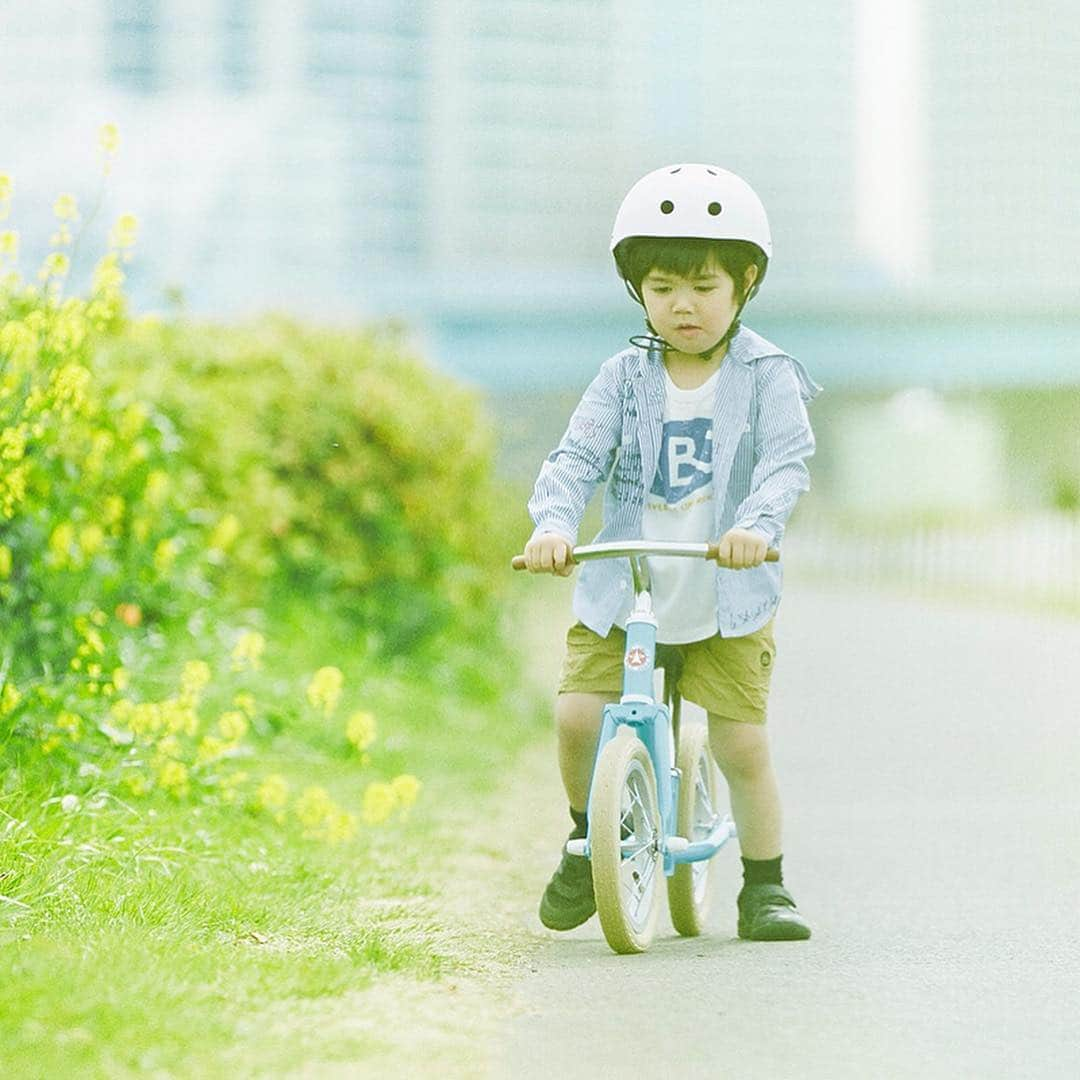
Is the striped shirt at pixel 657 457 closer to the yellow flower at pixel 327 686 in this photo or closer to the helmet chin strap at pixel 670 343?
the helmet chin strap at pixel 670 343

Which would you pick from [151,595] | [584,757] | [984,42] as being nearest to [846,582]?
[151,595]

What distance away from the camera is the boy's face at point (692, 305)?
188 inches

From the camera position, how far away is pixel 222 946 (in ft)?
14.3

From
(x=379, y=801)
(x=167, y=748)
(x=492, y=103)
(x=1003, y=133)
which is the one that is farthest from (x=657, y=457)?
(x=492, y=103)

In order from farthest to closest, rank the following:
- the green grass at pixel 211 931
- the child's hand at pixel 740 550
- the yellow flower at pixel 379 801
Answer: the yellow flower at pixel 379 801, the child's hand at pixel 740 550, the green grass at pixel 211 931

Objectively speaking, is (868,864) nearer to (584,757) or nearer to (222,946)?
(584,757)

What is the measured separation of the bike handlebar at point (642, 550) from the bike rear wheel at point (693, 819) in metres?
0.75

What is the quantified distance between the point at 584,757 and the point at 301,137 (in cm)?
15581

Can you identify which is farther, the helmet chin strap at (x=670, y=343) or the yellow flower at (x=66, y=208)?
the yellow flower at (x=66, y=208)

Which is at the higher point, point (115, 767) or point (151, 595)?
point (151, 595)

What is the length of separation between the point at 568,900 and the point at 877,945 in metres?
0.74

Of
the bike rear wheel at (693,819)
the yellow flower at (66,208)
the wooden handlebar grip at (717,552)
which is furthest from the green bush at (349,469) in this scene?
the wooden handlebar grip at (717,552)

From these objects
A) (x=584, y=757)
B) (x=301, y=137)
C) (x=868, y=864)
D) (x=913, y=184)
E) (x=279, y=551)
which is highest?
(x=301, y=137)

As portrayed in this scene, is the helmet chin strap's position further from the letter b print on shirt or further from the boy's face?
the letter b print on shirt
